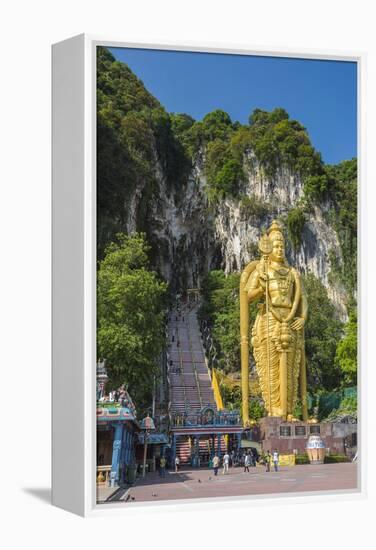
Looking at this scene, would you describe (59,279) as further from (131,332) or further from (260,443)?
(260,443)

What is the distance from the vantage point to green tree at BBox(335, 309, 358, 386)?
19.2 metres

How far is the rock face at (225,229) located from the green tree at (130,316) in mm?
498

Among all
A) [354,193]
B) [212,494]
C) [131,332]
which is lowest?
[212,494]

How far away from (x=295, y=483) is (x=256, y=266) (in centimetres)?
311

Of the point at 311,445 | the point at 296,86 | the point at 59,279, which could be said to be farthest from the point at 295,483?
the point at 296,86

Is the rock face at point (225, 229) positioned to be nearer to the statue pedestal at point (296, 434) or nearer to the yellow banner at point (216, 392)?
the yellow banner at point (216, 392)

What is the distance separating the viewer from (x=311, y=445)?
18.7 metres

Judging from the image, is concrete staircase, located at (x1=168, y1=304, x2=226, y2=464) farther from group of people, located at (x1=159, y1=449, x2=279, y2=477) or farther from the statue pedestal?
the statue pedestal

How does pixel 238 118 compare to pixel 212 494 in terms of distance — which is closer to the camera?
pixel 212 494

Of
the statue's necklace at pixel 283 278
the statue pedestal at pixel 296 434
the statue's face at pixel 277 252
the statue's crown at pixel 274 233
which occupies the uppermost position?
the statue's crown at pixel 274 233

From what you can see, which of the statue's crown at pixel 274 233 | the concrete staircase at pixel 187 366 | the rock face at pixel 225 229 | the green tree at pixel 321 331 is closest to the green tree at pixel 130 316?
the concrete staircase at pixel 187 366

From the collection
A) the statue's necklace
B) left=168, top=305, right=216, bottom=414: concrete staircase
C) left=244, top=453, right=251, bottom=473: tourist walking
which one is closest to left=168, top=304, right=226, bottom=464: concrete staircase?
left=168, top=305, right=216, bottom=414: concrete staircase

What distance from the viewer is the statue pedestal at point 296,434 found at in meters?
18.6

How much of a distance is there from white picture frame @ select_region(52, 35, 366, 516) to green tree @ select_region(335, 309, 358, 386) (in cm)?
244
